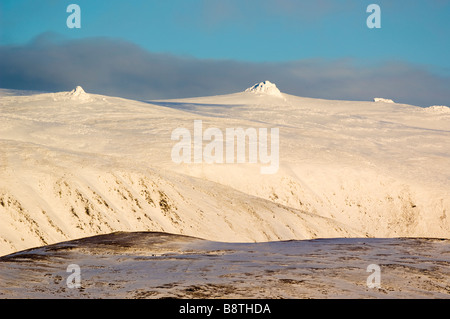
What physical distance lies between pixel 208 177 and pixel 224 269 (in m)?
42.3

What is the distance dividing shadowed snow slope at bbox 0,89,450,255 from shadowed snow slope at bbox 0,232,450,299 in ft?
35.1

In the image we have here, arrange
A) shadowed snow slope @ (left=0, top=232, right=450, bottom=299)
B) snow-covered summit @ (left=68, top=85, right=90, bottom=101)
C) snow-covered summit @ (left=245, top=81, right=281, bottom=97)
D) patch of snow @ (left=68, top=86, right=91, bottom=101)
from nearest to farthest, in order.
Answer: shadowed snow slope @ (left=0, top=232, right=450, bottom=299), patch of snow @ (left=68, top=86, right=91, bottom=101), snow-covered summit @ (left=68, top=85, right=90, bottom=101), snow-covered summit @ (left=245, top=81, right=281, bottom=97)

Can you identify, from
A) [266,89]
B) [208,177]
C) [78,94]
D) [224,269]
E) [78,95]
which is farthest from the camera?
[266,89]

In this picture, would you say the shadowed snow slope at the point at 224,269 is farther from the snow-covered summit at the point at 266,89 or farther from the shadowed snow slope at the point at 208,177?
the snow-covered summit at the point at 266,89

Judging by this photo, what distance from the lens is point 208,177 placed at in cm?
6319

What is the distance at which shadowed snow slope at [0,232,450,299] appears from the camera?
17297mm

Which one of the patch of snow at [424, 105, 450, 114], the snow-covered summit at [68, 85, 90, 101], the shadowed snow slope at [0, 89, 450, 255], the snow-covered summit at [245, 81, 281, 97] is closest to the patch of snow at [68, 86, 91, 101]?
the snow-covered summit at [68, 85, 90, 101]

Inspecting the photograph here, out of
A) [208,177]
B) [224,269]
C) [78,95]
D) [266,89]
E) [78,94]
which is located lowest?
[224,269]

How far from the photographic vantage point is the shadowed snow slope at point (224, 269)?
1730cm

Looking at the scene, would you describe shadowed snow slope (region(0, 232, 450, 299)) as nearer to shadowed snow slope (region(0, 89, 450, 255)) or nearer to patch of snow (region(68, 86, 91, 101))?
shadowed snow slope (region(0, 89, 450, 255))

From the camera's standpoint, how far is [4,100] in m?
111

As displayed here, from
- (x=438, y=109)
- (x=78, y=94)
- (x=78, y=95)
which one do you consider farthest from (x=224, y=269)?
(x=438, y=109)

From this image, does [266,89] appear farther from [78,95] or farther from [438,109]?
[78,95]
